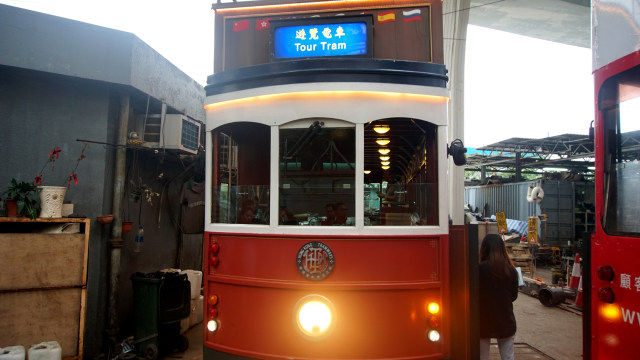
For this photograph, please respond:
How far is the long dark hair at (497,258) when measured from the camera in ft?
12.9

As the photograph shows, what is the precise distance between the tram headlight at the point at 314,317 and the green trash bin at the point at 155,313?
2898mm

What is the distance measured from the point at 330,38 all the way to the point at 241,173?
5.37 feet

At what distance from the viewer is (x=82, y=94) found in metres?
5.81

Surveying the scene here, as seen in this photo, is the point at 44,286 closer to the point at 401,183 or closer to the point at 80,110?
the point at 80,110

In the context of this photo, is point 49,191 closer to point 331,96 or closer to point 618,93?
point 331,96

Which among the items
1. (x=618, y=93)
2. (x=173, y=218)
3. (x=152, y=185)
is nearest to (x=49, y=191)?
(x=152, y=185)

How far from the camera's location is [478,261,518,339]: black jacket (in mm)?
3939

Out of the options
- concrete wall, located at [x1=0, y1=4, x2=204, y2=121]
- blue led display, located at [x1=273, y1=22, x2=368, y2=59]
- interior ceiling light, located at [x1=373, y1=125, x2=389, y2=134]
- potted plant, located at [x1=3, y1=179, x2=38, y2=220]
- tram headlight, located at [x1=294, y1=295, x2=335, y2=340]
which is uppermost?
concrete wall, located at [x1=0, y1=4, x2=204, y2=121]

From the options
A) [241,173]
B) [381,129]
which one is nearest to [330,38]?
[381,129]

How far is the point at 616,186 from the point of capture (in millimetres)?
3125

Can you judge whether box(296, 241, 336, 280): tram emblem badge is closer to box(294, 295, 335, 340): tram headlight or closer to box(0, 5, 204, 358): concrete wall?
box(294, 295, 335, 340): tram headlight

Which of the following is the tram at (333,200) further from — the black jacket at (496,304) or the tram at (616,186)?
the tram at (616,186)

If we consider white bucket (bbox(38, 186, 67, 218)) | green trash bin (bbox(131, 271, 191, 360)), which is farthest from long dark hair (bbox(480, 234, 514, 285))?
white bucket (bbox(38, 186, 67, 218))

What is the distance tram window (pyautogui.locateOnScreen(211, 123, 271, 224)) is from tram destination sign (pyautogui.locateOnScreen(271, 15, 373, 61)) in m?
0.78
